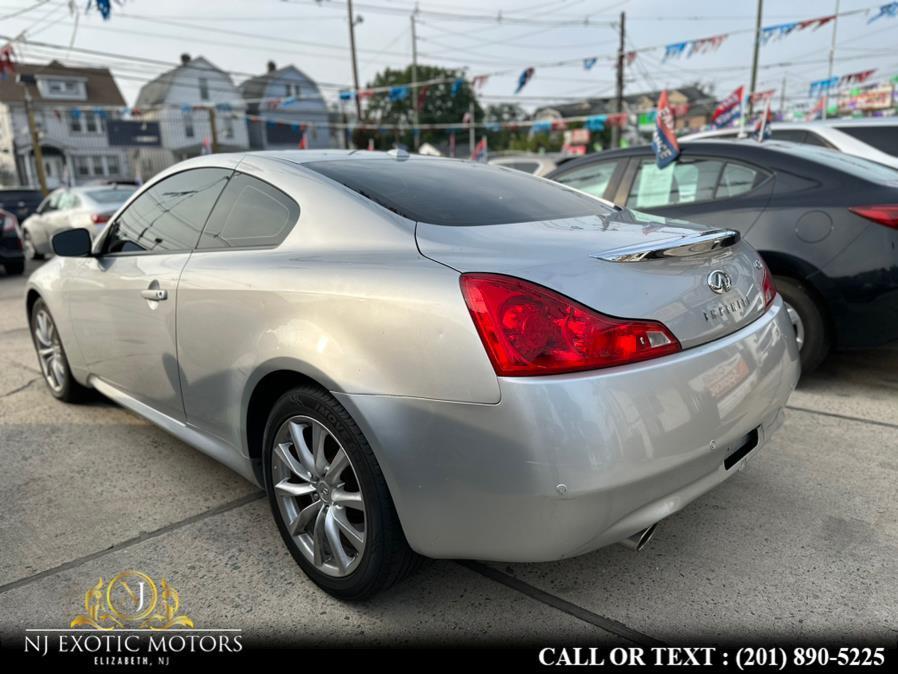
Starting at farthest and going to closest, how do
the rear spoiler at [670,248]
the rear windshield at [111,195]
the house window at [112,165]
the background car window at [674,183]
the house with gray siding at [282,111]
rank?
the house with gray siding at [282,111]
the house window at [112,165]
the rear windshield at [111,195]
the background car window at [674,183]
the rear spoiler at [670,248]

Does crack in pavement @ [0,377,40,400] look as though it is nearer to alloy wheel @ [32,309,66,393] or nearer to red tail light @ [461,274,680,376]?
alloy wheel @ [32,309,66,393]

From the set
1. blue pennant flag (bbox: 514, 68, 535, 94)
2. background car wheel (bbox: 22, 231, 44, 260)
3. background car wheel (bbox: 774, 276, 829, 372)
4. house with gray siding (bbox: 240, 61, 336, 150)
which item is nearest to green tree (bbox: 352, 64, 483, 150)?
house with gray siding (bbox: 240, 61, 336, 150)

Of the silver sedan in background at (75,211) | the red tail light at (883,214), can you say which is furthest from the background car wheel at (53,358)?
the silver sedan in background at (75,211)

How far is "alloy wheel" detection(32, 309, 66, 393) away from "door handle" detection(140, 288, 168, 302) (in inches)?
57.5

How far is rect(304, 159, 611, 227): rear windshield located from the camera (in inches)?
92.2

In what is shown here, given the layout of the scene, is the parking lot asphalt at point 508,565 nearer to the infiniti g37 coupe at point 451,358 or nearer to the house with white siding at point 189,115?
the infiniti g37 coupe at point 451,358

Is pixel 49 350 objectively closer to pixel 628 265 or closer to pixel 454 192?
pixel 454 192

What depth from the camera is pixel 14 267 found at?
11.3 m

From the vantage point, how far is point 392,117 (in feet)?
219

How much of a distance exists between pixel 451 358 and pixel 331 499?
28.1 inches

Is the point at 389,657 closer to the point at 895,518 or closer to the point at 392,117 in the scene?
the point at 895,518

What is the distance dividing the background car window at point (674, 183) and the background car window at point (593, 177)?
0.83 ft

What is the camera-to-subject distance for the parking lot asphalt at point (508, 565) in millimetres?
2086

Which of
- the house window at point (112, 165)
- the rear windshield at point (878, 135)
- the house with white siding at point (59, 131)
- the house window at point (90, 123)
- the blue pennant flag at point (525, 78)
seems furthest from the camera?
the house window at point (112, 165)
